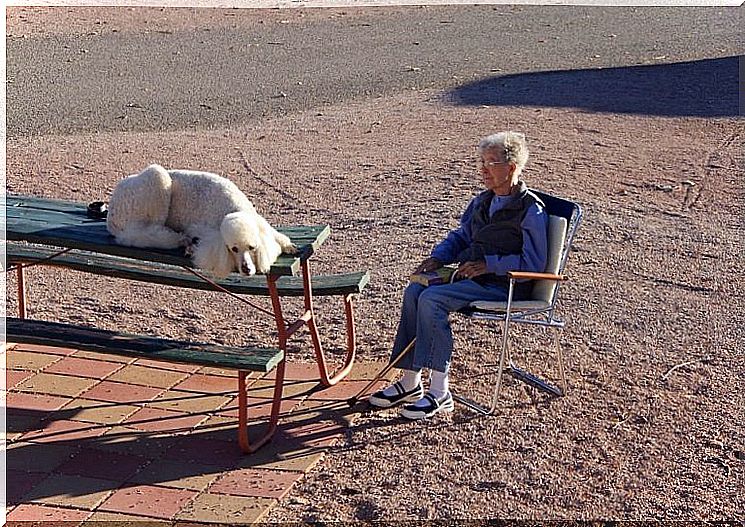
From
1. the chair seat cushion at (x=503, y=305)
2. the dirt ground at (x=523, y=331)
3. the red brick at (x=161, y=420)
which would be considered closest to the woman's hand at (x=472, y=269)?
the chair seat cushion at (x=503, y=305)

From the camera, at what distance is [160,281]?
19.5 feet

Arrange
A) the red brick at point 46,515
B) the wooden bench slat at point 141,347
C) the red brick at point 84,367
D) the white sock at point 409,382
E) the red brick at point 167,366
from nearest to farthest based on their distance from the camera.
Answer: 1. the red brick at point 46,515
2. the wooden bench slat at point 141,347
3. the white sock at point 409,382
4. the red brick at point 84,367
5. the red brick at point 167,366

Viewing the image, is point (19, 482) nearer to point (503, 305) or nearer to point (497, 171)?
point (503, 305)

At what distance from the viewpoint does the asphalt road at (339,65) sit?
13.8 meters

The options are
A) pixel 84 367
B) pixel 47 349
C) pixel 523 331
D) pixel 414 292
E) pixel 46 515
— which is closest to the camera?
pixel 46 515

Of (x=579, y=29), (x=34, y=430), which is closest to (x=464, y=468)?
(x=34, y=430)

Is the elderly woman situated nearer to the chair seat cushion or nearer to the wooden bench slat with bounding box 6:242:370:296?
the chair seat cushion

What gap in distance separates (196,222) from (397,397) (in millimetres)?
1288

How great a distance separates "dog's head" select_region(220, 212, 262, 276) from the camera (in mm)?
4992

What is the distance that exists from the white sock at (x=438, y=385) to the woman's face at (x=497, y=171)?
0.94 meters

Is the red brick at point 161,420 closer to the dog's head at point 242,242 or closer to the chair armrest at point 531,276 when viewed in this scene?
the dog's head at point 242,242

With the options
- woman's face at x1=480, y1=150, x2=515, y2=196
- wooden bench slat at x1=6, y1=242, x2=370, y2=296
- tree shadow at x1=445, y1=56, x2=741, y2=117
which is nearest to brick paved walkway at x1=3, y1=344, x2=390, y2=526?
wooden bench slat at x1=6, y1=242, x2=370, y2=296

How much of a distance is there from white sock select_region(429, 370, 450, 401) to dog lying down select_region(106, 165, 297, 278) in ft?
3.00

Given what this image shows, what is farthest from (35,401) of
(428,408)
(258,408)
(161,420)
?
(428,408)
